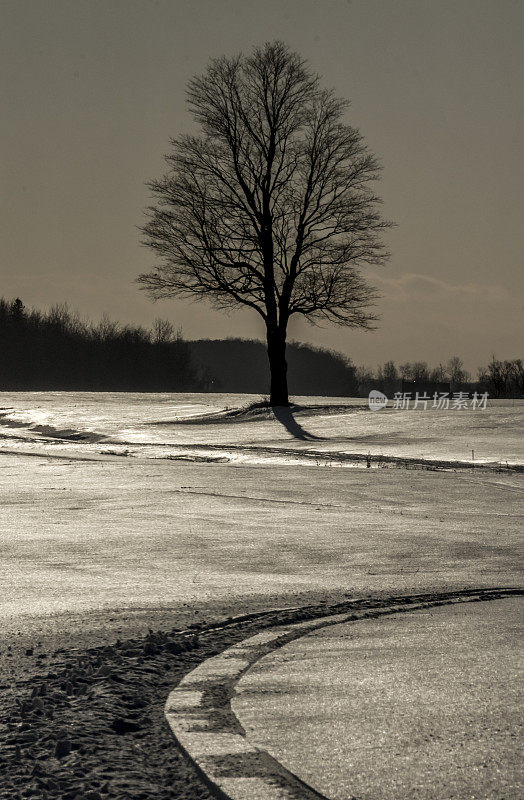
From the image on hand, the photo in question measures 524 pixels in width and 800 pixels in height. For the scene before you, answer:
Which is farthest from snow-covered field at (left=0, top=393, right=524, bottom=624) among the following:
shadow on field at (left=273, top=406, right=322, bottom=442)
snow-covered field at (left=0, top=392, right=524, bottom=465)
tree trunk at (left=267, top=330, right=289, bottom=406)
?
tree trunk at (left=267, top=330, right=289, bottom=406)

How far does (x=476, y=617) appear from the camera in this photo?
4.88 metres

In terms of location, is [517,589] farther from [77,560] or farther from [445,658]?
[77,560]

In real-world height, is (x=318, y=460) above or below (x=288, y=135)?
below

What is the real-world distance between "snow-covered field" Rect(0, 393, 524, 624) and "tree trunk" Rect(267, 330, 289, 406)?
10.9 m

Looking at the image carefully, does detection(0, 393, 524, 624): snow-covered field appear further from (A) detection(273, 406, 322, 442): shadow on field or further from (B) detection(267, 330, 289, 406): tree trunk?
(B) detection(267, 330, 289, 406): tree trunk

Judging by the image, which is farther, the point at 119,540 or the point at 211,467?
the point at 211,467

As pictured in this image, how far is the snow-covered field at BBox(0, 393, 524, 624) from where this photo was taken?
5.94m

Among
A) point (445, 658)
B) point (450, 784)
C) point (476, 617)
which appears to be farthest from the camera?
point (476, 617)

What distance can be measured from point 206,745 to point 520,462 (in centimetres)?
1337

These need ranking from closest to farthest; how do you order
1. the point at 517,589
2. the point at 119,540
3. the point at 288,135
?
1. the point at 517,589
2. the point at 119,540
3. the point at 288,135

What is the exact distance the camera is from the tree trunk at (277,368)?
3288 centimetres

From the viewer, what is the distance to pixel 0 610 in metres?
5.09

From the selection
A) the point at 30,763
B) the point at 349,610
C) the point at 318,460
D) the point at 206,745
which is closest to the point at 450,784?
the point at 206,745

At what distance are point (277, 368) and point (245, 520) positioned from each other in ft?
80.3
